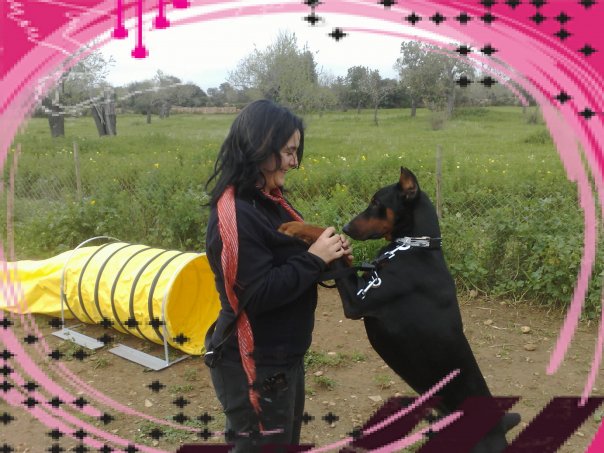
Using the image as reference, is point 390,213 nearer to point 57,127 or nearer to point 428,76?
point 428,76

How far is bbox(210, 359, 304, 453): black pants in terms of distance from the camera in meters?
2.08

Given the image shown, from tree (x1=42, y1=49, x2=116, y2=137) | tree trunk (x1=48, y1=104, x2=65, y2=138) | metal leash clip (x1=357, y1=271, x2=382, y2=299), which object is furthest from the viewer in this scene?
tree trunk (x1=48, y1=104, x2=65, y2=138)

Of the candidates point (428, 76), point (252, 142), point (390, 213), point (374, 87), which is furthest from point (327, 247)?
point (374, 87)

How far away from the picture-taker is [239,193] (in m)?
1.99

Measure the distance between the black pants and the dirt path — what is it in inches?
52.0

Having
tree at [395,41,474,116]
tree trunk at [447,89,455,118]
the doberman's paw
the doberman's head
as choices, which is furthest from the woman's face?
tree trunk at [447,89,455,118]

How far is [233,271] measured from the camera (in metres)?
1.94

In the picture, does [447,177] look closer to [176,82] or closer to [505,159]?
[505,159]

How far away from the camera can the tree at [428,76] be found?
20.4ft

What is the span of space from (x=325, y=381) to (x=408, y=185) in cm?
209

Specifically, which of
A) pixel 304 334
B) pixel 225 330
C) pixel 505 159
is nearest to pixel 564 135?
pixel 304 334

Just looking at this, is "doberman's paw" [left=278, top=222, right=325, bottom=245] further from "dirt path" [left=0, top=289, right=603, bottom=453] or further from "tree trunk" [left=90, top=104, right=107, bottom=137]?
"tree trunk" [left=90, top=104, right=107, bottom=137]

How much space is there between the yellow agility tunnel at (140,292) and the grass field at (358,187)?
1.60m

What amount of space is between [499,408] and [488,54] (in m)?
2.15
